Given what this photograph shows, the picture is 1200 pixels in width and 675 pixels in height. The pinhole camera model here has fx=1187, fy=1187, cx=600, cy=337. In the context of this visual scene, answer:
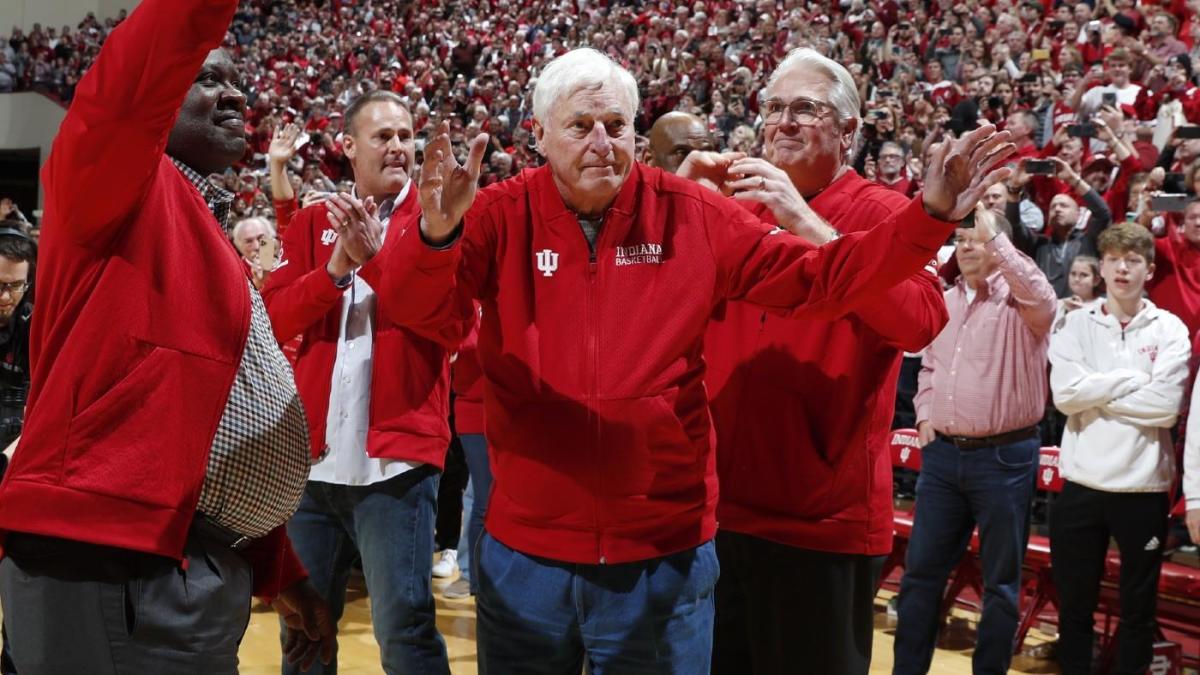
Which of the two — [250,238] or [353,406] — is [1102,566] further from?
[250,238]

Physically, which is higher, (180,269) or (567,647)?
(180,269)

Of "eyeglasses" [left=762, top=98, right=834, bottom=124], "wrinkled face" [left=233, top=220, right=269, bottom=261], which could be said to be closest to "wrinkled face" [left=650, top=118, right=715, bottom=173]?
"eyeglasses" [left=762, top=98, right=834, bottom=124]

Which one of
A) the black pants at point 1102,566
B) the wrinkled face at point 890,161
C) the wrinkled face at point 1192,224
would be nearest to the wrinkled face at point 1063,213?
the wrinkled face at point 1192,224

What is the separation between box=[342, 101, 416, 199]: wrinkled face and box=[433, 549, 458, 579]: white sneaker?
3338 mm

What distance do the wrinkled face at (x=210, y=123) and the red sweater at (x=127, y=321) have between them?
99 millimetres

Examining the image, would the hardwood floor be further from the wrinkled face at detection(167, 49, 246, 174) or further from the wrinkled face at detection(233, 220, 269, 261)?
the wrinkled face at detection(167, 49, 246, 174)

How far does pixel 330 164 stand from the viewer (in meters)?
16.0

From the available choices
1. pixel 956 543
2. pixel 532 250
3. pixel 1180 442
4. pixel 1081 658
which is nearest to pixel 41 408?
pixel 532 250

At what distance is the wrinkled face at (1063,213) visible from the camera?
22.9 ft

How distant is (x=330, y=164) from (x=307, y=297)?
13.3 meters

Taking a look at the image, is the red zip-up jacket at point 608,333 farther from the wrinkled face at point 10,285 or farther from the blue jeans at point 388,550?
the wrinkled face at point 10,285

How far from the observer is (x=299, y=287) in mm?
3164

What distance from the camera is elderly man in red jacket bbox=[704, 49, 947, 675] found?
2543 mm

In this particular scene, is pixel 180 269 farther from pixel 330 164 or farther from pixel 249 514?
pixel 330 164
